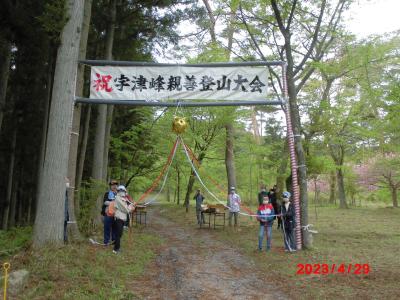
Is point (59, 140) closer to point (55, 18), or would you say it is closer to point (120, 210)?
point (120, 210)

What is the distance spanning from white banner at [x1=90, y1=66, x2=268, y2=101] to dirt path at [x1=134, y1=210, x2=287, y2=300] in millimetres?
3970

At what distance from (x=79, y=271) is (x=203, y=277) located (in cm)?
223

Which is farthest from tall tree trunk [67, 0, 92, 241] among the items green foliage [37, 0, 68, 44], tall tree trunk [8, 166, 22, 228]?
tall tree trunk [8, 166, 22, 228]

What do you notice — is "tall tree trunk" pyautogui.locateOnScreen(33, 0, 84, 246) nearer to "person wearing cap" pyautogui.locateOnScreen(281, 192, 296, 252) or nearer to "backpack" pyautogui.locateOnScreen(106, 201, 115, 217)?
"backpack" pyautogui.locateOnScreen(106, 201, 115, 217)

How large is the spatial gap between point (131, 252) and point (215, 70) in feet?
16.3

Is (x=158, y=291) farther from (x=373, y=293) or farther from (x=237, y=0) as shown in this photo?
(x=237, y=0)

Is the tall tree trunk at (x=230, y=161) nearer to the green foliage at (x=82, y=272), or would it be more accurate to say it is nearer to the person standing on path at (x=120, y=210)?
the person standing on path at (x=120, y=210)

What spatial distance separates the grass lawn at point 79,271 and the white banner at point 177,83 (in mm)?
3872

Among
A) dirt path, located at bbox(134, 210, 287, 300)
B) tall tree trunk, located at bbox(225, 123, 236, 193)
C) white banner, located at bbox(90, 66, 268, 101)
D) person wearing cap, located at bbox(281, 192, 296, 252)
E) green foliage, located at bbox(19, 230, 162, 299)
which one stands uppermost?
white banner, located at bbox(90, 66, 268, 101)

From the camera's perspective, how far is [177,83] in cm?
907

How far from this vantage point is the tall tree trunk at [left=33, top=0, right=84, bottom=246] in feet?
24.9

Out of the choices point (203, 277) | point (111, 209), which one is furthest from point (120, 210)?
point (203, 277)

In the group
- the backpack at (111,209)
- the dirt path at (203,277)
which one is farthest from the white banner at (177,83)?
the dirt path at (203,277)

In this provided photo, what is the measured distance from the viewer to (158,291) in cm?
576
